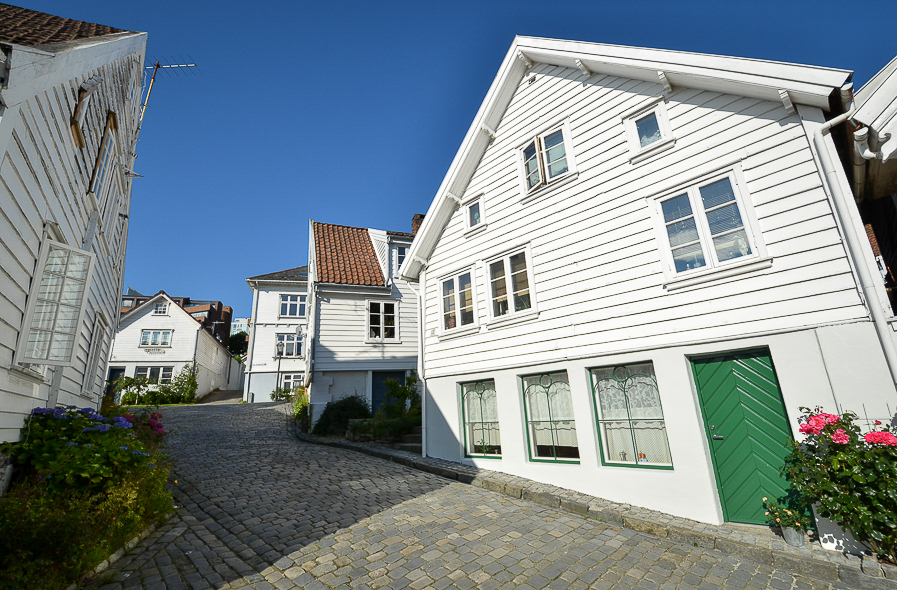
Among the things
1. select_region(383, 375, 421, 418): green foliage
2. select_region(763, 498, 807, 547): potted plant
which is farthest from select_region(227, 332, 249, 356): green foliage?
select_region(763, 498, 807, 547): potted plant

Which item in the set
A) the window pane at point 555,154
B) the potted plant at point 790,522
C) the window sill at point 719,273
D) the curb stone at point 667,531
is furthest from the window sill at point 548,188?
the potted plant at point 790,522

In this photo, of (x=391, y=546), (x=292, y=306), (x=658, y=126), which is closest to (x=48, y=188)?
(x=391, y=546)

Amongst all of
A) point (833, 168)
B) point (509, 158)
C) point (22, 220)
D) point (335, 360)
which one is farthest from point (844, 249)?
point (335, 360)

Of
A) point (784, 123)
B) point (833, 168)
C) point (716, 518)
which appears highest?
point (784, 123)

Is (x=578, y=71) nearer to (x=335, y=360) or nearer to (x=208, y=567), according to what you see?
(x=208, y=567)

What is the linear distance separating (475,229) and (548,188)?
2.38 metres

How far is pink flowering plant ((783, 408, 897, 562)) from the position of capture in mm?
4586

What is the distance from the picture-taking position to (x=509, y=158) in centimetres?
1091

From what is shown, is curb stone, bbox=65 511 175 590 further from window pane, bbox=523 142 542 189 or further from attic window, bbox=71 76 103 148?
window pane, bbox=523 142 542 189

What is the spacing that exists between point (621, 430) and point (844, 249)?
4206mm

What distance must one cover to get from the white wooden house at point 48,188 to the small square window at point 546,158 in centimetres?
812

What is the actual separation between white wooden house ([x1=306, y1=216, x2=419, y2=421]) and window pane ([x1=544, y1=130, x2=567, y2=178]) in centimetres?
1001

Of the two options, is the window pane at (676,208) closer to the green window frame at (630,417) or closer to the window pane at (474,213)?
the green window frame at (630,417)

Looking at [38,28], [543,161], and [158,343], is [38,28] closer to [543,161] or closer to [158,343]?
[543,161]
